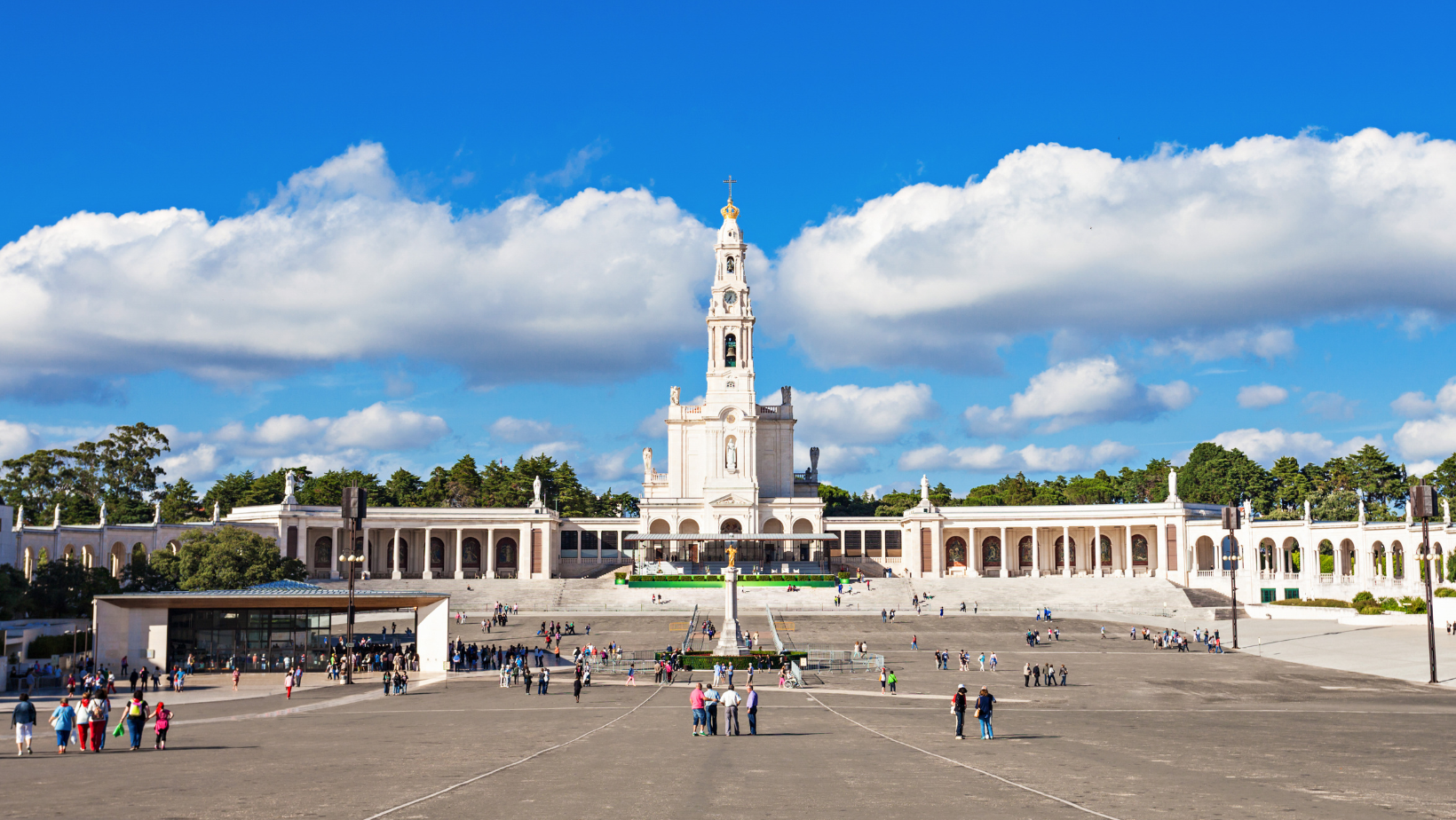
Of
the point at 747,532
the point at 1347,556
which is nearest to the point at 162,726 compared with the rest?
the point at 747,532

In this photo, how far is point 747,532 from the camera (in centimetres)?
10712

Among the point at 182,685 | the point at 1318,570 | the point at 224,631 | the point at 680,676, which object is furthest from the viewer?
the point at 1318,570

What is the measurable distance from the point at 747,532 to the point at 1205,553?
132 ft

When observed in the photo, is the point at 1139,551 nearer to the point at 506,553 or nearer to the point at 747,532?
the point at 747,532

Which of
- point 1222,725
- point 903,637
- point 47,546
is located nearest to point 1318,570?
point 903,637

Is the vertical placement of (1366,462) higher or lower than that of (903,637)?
higher

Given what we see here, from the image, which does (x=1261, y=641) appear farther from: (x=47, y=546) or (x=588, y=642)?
(x=47, y=546)

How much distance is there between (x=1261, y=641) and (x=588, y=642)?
35.6 m

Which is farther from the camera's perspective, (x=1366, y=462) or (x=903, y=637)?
(x=1366, y=462)

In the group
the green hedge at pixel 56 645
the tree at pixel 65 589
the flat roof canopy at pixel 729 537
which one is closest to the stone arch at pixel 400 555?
the flat roof canopy at pixel 729 537

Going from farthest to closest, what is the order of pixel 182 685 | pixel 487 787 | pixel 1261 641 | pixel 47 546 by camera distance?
pixel 47 546
pixel 1261 641
pixel 182 685
pixel 487 787

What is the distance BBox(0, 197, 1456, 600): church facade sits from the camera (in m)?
96.6

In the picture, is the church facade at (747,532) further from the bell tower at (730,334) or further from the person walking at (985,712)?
the person walking at (985,712)

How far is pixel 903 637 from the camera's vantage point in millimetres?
64500
